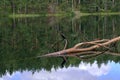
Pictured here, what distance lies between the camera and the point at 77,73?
1592 cm

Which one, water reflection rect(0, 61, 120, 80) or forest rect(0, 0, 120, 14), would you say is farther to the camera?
forest rect(0, 0, 120, 14)

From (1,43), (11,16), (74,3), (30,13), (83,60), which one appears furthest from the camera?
(74,3)

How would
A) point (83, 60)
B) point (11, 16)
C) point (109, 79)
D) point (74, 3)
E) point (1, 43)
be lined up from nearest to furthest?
point (109, 79) < point (83, 60) < point (1, 43) < point (11, 16) < point (74, 3)

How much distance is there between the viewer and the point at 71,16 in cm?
7412

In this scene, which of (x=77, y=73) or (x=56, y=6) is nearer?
(x=77, y=73)

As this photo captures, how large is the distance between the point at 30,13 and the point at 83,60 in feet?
203

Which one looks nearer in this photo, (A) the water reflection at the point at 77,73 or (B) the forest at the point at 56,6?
(A) the water reflection at the point at 77,73

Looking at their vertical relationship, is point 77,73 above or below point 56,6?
below

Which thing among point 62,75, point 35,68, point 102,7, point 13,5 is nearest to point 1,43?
point 35,68

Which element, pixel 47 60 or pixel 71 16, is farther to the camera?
pixel 71 16

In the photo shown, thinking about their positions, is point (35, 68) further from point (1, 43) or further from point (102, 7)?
point (102, 7)

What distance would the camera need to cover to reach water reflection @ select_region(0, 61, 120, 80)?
1502cm

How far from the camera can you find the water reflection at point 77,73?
1502cm

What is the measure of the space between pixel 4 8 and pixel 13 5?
4087mm
